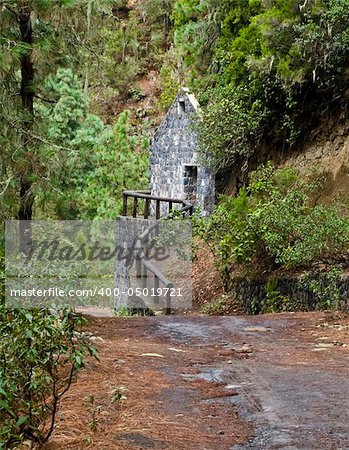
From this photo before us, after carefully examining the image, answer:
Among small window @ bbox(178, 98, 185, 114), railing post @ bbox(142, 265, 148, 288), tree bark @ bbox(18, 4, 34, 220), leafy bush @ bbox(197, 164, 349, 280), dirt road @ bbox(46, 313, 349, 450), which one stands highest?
small window @ bbox(178, 98, 185, 114)

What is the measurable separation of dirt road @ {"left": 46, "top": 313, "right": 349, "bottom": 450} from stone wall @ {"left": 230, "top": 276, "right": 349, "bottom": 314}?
57.4 inches

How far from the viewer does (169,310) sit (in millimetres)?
14297

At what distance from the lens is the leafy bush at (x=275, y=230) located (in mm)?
10750

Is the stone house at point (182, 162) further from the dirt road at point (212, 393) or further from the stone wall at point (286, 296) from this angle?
the dirt road at point (212, 393)

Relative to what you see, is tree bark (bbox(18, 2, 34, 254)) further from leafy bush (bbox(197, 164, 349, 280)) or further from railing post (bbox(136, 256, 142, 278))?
railing post (bbox(136, 256, 142, 278))

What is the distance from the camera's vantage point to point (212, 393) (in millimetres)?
5418

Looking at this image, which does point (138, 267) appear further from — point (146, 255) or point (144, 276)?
point (146, 255)

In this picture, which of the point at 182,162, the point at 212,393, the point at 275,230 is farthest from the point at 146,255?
the point at 212,393

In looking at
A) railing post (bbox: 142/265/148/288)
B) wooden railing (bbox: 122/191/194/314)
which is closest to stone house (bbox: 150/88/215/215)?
wooden railing (bbox: 122/191/194/314)

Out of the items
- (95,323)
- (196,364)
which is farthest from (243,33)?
(196,364)

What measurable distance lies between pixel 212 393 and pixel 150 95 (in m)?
32.4

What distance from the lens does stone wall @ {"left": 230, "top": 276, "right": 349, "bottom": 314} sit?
32.9ft

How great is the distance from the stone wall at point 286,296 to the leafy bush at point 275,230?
1.10 ft

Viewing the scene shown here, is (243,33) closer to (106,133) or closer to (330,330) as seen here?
(106,133)
